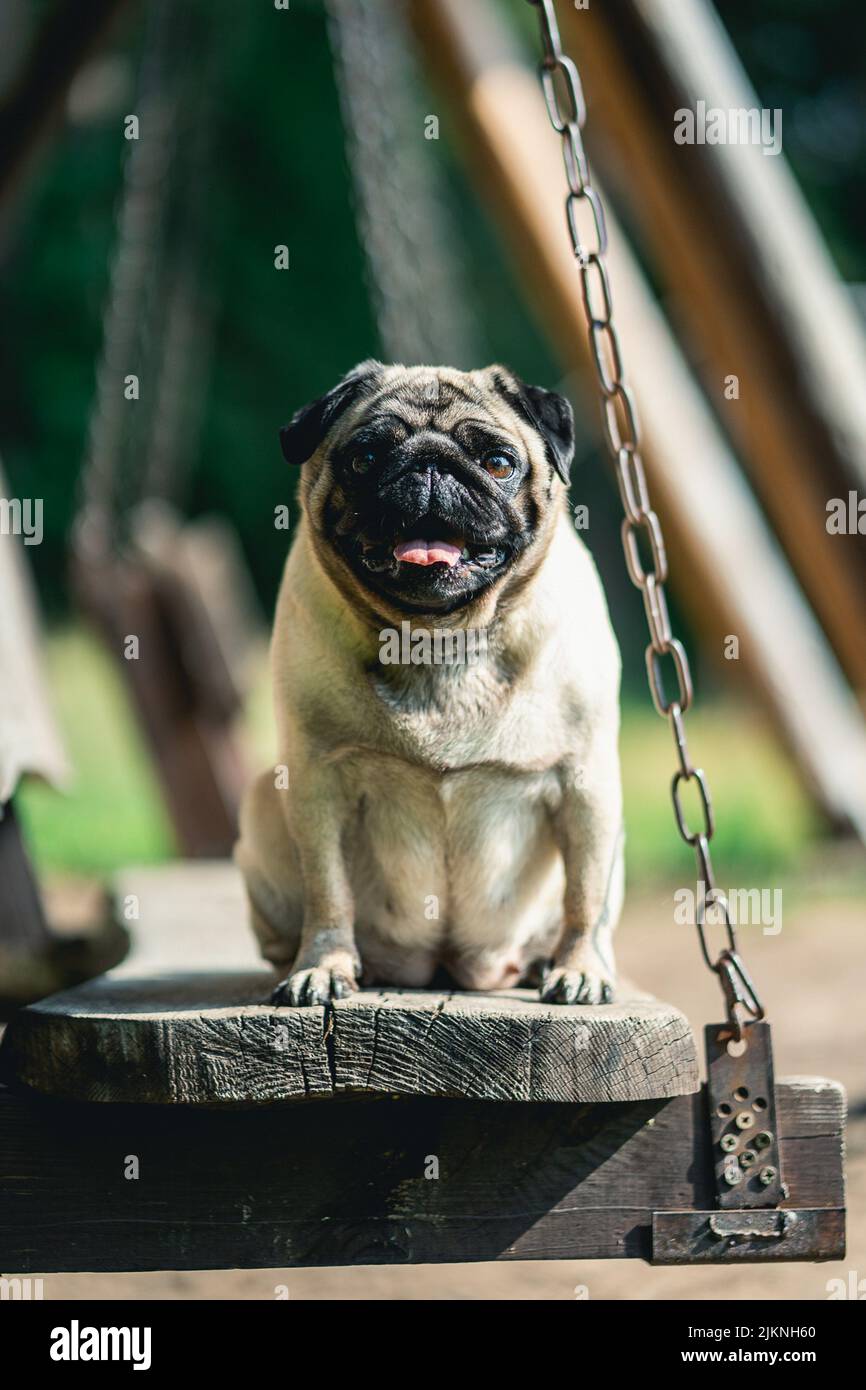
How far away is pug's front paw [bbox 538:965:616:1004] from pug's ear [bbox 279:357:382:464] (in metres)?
1.00

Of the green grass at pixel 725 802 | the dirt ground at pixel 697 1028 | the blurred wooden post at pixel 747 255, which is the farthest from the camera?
the green grass at pixel 725 802

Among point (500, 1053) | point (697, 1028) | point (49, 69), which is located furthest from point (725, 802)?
point (500, 1053)

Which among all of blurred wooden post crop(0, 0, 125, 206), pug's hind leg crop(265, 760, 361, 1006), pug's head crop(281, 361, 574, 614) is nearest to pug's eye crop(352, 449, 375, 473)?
pug's head crop(281, 361, 574, 614)

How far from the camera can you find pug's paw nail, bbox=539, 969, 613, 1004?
2531 mm

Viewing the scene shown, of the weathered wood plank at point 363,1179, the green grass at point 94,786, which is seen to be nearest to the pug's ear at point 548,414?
the weathered wood plank at point 363,1179

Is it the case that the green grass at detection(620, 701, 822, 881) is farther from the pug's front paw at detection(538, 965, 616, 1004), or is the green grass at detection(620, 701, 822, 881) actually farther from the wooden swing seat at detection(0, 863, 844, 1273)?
the wooden swing seat at detection(0, 863, 844, 1273)

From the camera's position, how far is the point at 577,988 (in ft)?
8.34

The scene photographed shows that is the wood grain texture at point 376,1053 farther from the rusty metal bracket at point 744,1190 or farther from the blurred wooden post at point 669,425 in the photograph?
the blurred wooden post at point 669,425

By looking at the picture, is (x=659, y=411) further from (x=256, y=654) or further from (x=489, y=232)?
(x=489, y=232)

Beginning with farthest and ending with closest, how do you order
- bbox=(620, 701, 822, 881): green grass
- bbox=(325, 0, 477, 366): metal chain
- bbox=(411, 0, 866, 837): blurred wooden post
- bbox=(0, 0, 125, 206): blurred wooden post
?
bbox=(620, 701, 822, 881): green grass, bbox=(411, 0, 866, 837): blurred wooden post, bbox=(325, 0, 477, 366): metal chain, bbox=(0, 0, 125, 206): blurred wooden post

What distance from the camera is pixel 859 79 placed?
19469mm

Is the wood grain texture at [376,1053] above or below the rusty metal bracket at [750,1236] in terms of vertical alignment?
above

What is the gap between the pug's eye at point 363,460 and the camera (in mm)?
2549

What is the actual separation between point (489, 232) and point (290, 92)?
3063 millimetres
